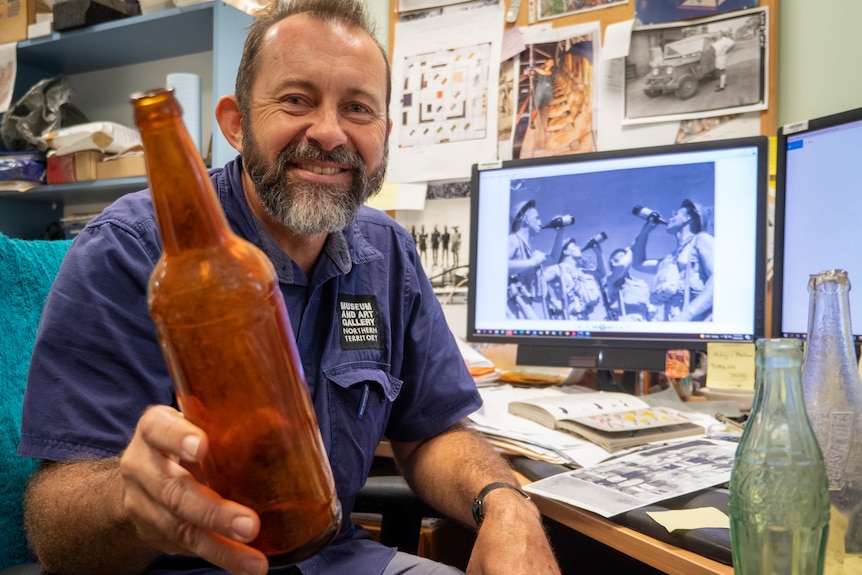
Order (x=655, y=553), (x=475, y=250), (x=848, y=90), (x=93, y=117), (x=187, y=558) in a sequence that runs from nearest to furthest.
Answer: (x=655, y=553) < (x=187, y=558) < (x=848, y=90) < (x=475, y=250) < (x=93, y=117)

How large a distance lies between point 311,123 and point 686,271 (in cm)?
78

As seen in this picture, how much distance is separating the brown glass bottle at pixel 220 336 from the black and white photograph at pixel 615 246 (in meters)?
1.06

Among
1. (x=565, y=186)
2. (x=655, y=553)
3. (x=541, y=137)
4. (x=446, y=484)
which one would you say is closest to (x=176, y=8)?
(x=541, y=137)

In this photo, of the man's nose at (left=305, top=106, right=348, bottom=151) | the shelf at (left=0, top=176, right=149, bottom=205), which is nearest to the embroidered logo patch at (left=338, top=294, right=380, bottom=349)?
the man's nose at (left=305, top=106, right=348, bottom=151)

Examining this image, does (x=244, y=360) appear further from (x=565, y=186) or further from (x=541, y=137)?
(x=541, y=137)

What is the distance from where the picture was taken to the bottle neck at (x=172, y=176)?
1.33 feet

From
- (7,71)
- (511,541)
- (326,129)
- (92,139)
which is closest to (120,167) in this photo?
(92,139)

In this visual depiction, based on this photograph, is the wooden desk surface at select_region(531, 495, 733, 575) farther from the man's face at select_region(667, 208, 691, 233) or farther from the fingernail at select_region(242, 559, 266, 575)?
the man's face at select_region(667, 208, 691, 233)

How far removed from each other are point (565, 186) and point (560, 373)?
0.45 m

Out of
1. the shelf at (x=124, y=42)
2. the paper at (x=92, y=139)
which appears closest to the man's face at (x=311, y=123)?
the shelf at (x=124, y=42)

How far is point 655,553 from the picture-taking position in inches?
27.8

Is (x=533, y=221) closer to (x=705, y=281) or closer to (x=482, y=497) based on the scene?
(x=705, y=281)

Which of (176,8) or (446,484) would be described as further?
(176,8)

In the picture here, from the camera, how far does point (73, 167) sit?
226cm
